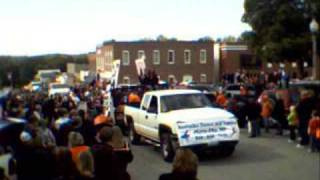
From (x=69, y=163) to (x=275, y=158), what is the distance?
9.69 metres

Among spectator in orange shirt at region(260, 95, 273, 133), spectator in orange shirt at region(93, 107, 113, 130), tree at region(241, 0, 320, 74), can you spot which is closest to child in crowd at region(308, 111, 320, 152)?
spectator in orange shirt at region(260, 95, 273, 133)

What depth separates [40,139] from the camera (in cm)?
919

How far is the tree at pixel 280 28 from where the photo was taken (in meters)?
55.4

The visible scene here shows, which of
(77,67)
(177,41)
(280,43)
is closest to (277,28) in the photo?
(280,43)

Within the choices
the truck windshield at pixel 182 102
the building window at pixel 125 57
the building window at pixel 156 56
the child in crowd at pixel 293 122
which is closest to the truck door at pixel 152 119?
the truck windshield at pixel 182 102

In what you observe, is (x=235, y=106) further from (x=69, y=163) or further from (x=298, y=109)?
(x=69, y=163)

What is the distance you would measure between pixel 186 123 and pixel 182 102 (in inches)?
65.1

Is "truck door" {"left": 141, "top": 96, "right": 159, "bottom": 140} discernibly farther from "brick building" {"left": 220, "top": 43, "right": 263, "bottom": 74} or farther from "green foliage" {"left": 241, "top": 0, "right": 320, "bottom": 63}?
"brick building" {"left": 220, "top": 43, "right": 263, "bottom": 74}

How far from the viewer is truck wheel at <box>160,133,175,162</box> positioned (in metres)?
16.8

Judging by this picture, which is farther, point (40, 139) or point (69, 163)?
point (40, 139)

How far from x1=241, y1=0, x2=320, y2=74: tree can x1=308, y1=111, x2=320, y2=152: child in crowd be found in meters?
38.0

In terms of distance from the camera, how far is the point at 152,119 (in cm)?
1834

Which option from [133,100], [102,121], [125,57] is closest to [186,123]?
[102,121]

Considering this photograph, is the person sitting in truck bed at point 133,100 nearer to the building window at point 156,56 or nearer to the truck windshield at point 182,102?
the truck windshield at point 182,102
